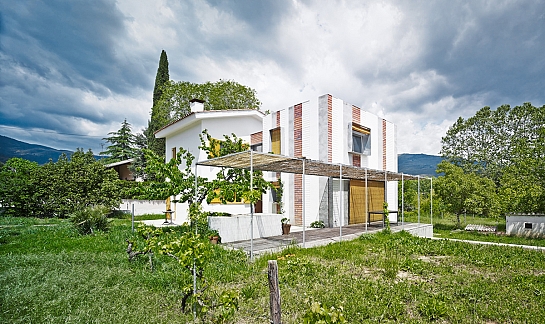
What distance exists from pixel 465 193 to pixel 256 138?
1188cm

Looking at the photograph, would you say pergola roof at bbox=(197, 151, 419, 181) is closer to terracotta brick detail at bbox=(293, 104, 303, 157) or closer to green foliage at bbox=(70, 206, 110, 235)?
terracotta brick detail at bbox=(293, 104, 303, 157)

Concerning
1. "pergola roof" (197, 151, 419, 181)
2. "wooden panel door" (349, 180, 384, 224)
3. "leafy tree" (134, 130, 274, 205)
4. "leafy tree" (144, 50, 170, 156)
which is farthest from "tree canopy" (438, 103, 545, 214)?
"leafy tree" (144, 50, 170, 156)

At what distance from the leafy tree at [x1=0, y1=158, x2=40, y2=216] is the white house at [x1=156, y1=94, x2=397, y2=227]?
7.35 meters

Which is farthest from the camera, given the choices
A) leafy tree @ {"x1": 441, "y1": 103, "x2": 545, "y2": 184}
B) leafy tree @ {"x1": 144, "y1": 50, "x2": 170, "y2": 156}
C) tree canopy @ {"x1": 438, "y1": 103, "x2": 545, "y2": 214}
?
leafy tree @ {"x1": 144, "y1": 50, "x2": 170, "y2": 156}

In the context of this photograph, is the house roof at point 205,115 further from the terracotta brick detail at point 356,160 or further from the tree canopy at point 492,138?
the tree canopy at point 492,138

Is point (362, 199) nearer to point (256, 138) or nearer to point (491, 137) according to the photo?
point (256, 138)

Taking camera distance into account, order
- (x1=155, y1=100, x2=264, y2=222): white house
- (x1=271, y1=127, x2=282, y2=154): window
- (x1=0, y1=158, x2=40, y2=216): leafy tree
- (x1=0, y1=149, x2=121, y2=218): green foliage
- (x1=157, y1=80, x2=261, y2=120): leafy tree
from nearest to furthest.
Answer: (x1=0, y1=158, x2=40, y2=216): leafy tree < (x1=0, y1=149, x2=121, y2=218): green foliage < (x1=271, y1=127, x2=282, y2=154): window < (x1=155, y1=100, x2=264, y2=222): white house < (x1=157, y1=80, x2=261, y2=120): leafy tree

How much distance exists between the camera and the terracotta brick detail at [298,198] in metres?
13.1

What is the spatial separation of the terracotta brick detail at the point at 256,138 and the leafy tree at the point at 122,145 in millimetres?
21434

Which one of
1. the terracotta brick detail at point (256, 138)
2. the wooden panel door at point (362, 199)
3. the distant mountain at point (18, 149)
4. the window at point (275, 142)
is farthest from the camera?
the terracotta brick detail at point (256, 138)

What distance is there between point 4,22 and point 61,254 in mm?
5886

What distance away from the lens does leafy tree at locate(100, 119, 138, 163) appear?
32.8 meters

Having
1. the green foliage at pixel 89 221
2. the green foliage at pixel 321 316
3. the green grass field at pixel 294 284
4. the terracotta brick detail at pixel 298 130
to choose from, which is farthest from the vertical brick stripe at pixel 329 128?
the green foliage at pixel 321 316

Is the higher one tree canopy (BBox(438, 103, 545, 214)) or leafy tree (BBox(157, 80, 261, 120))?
leafy tree (BBox(157, 80, 261, 120))
